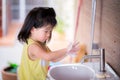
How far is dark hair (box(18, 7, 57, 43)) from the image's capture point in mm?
1557

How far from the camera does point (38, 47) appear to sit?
1509mm

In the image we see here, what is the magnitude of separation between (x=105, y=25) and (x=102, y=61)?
0.34 metres

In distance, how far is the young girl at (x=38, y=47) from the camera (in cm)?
151

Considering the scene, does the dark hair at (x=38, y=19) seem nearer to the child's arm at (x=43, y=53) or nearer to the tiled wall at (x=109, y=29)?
the child's arm at (x=43, y=53)

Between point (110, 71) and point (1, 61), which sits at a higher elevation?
point (110, 71)

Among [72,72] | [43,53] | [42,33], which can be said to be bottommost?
[72,72]

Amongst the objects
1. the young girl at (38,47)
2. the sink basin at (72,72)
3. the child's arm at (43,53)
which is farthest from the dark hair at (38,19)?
the sink basin at (72,72)

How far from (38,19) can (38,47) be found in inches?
7.0

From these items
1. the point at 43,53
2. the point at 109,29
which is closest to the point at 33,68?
the point at 43,53

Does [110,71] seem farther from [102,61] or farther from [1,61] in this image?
[1,61]

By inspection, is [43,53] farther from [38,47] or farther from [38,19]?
[38,19]

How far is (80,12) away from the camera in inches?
110

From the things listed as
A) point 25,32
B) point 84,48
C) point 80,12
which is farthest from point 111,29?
point 80,12

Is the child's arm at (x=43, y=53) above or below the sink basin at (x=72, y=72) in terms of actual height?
above
